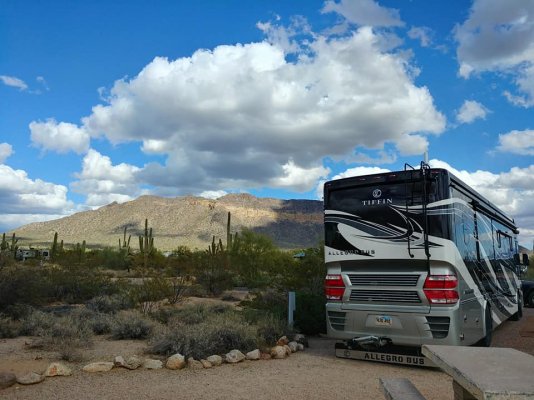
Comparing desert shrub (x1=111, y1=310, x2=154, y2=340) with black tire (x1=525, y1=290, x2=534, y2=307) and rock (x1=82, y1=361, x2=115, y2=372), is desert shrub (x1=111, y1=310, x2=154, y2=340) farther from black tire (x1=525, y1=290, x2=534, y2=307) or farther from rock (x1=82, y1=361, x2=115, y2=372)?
black tire (x1=525, y1=290, x2=534, y2=307)

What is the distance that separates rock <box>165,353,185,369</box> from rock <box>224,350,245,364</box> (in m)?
0.80

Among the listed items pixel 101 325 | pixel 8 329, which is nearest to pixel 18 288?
pixel 8 329

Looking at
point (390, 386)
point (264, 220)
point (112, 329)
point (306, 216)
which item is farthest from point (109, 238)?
point (390, 386)

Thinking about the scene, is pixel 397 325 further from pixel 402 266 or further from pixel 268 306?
pixel 268 306

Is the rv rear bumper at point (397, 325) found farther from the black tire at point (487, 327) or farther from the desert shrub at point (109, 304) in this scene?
the desert shrub at point (109, 304)

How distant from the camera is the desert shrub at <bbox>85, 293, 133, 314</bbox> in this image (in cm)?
A: 1324

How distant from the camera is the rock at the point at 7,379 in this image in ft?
20.7

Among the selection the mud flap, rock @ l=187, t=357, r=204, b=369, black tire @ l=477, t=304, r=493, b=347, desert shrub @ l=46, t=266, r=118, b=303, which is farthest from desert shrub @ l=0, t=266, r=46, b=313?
black tire @ l=477, t=304, r=493, b=347

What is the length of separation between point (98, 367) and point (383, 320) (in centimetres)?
445

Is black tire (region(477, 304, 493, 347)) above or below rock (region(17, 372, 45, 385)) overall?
above

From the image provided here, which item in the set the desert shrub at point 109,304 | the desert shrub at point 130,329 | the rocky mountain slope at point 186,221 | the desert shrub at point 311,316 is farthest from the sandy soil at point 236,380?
the rocky mountain slope at point 186,221

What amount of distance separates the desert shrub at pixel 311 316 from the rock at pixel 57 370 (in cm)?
538

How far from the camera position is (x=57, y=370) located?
6.83 metres

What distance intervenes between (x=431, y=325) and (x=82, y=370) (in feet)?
17.3
